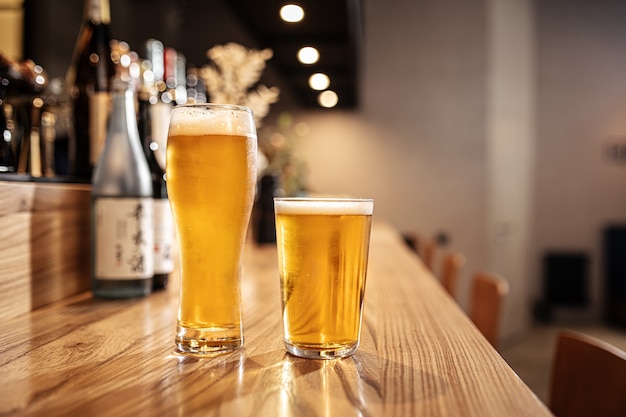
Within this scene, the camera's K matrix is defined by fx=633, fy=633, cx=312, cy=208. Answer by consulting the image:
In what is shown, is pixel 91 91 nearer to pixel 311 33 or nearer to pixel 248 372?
pixel 248 372

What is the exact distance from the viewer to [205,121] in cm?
64

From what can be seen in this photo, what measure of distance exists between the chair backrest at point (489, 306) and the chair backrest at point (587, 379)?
0.61 meters

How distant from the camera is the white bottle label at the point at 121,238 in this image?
0.97m

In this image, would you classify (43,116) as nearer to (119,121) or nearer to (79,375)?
(119,121)

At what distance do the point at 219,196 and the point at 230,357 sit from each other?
16 cm

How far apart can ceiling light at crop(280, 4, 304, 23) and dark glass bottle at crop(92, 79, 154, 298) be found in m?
1.23

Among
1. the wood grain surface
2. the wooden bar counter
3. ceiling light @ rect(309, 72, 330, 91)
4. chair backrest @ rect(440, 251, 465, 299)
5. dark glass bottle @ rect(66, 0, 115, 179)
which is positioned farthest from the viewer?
ceiling light @ rect(309, 72, 330, 91)

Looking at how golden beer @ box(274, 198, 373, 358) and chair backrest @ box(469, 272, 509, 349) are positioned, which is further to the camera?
chair backrest @ box(469, 272, 509, 349)

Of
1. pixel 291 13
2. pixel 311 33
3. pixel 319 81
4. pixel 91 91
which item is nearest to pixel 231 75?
pixel 291 13

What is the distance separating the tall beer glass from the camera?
0.64m

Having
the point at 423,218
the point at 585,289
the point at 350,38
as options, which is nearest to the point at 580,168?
the point at 585,289

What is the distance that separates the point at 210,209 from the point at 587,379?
0.65m

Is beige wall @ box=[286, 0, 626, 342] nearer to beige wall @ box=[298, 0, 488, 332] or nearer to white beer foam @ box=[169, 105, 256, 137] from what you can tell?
beige wall @ box=[298, 0, 488, 332]

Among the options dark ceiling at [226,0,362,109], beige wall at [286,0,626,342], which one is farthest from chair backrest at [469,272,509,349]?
beige wall at [286,0,626,342]
